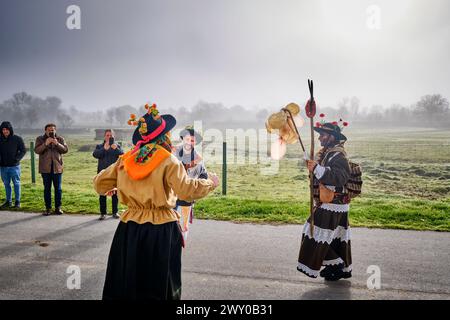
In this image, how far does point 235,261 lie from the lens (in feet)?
18.7

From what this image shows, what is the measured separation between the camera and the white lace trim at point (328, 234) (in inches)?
192

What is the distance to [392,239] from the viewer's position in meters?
6.77

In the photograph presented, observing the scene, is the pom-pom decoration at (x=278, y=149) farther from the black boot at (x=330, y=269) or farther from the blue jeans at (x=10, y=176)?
the blue jeans at (x=10, y=176)

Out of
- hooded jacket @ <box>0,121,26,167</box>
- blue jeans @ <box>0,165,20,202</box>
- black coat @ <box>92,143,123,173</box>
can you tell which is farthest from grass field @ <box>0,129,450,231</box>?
black coat @ <box>92,143,123,173</box>

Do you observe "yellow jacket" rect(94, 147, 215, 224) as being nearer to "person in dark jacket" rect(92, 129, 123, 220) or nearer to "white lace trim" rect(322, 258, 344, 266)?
"white lace trim" rect(322, 258, 344, 266)

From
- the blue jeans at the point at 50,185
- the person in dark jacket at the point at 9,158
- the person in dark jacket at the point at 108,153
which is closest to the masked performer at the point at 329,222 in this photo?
the person in dark jacket at the point at 108,153

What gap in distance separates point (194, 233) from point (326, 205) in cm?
299

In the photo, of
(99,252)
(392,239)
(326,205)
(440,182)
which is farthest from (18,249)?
(440,182)

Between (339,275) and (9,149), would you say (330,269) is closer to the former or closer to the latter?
(339,275)

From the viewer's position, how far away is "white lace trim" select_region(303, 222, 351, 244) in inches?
192

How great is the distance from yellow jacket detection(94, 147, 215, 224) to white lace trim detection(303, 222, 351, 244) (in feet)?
6.26

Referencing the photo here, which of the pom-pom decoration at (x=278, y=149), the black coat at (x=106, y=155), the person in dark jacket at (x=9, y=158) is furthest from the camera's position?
the person in dark jacket at (x=9, y=158)

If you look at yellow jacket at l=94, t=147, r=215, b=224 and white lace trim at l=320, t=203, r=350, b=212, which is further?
white lace trim at l=320, t=203, r=350, b=212

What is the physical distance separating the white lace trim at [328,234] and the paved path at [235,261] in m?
0.58
